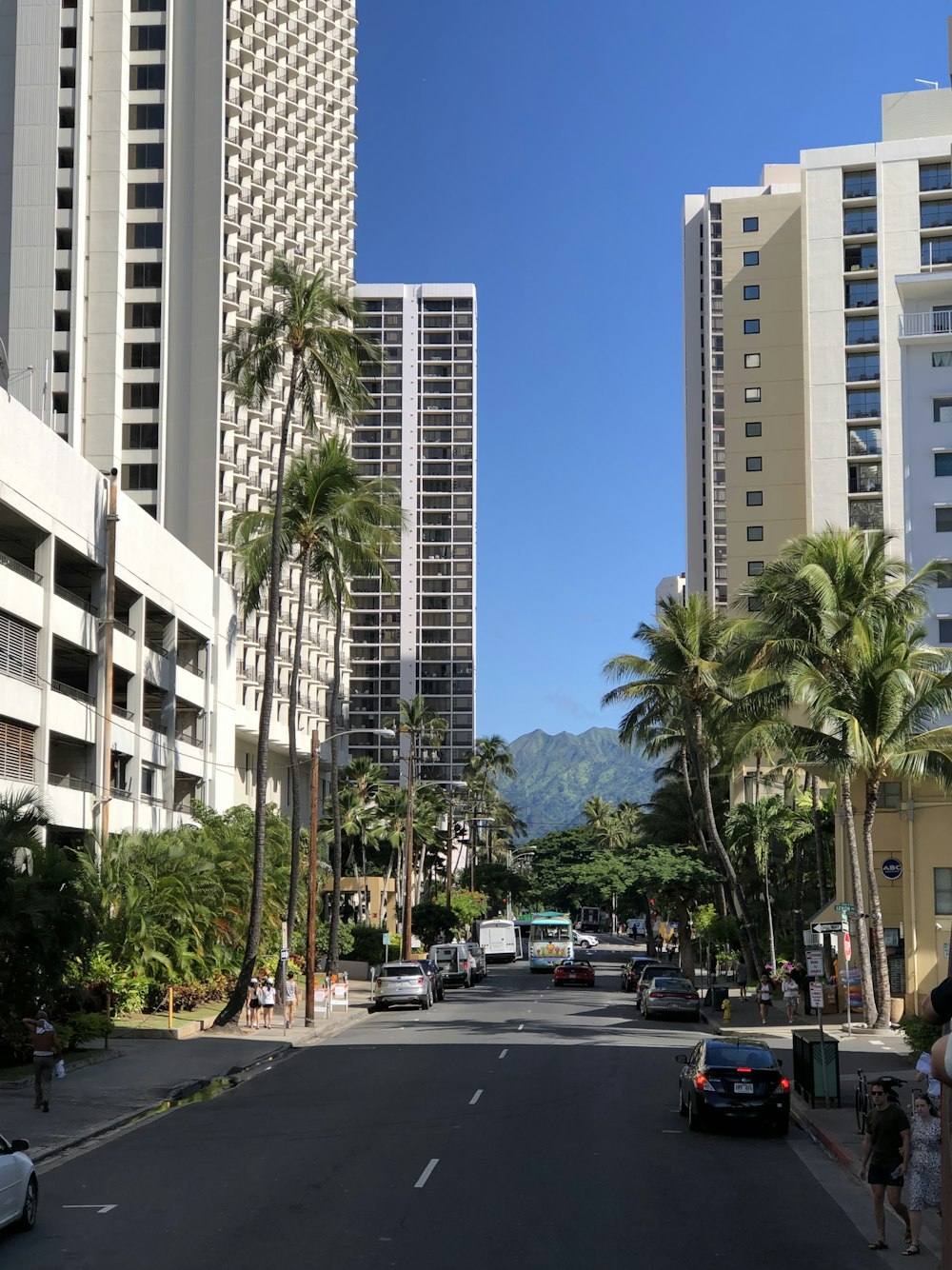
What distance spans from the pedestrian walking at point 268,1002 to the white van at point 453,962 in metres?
20.6

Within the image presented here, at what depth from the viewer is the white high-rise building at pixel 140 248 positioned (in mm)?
69562

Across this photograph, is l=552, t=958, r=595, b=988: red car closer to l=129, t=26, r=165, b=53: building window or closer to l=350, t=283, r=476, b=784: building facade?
l=129, t=26, r=165, b=53: building window

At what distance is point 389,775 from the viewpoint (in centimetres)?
14750

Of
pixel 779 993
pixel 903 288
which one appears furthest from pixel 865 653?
pixel 903 288

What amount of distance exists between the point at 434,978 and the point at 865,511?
44005 mm

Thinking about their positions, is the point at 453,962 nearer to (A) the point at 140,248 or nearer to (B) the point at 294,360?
(B) the point at 294,360

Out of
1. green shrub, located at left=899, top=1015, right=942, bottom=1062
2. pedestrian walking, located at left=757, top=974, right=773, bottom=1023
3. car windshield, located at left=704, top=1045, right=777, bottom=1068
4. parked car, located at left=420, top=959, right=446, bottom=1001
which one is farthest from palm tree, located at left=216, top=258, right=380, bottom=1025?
car windshield, located at left=704, top=1045, right=777, bottom=1068

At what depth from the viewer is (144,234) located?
240 feet

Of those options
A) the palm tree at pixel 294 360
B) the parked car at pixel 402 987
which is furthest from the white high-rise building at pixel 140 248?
the palm tree at pixel 294 360

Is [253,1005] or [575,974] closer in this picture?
[253,1005]

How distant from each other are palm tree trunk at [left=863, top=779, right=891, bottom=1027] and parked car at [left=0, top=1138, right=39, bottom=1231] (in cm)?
2704

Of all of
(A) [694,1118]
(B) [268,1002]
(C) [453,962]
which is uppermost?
(A) [694,1118]

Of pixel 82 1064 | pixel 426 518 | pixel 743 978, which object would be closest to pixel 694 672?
pixel 743 978

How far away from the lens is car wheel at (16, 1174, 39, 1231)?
1363cm
